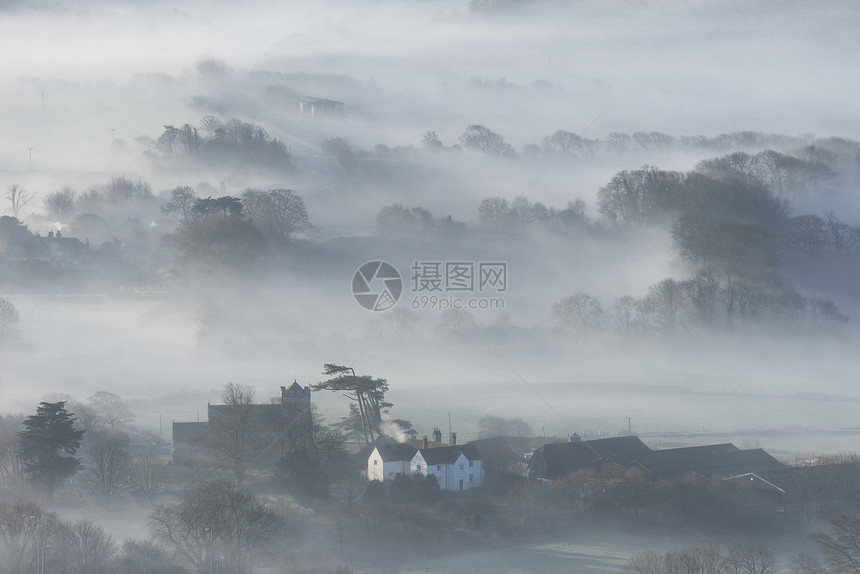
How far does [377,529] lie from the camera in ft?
98.6

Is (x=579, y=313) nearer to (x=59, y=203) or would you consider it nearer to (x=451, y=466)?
(x=451, y=466)

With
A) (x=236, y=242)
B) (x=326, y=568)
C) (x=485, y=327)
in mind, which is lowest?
(x=326, y=568)

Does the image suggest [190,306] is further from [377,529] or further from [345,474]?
[377,529]

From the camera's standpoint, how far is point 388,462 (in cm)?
3416

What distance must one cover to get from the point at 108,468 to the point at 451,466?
8468 mm

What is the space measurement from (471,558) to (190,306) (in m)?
23.1

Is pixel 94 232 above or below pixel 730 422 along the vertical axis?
above

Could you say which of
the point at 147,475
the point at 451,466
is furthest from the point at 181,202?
the point at 451,466

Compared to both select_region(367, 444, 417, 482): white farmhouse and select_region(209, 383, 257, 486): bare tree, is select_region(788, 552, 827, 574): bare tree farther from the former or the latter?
select_region(209, 383, 257, 486): bare tree

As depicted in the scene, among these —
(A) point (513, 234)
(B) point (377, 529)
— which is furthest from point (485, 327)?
(B) point (377, 529)

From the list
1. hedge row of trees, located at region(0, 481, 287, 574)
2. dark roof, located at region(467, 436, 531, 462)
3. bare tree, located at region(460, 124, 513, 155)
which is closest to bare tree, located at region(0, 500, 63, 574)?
hedge row of trees, located at region(0, 481, 287, 574)

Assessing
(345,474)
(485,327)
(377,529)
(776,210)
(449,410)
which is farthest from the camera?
(776,210)

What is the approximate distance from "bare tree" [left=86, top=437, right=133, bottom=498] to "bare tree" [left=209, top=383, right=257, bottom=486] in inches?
87.1

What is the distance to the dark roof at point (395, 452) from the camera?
113 ft
